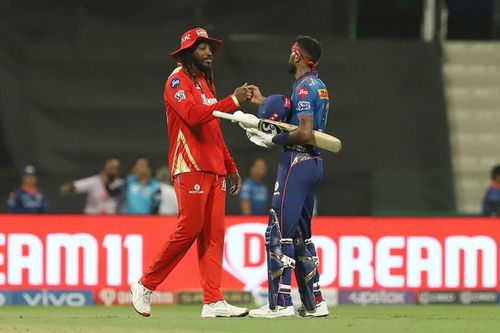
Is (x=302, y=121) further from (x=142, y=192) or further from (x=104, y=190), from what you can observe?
(x=104, y=190)

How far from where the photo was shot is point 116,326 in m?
10.2

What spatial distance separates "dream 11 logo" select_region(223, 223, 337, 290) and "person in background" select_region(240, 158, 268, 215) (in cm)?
148

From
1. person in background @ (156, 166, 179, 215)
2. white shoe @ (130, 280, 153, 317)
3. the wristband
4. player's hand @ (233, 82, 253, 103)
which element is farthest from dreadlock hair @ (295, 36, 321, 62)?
person in background @ (156, 166, 179, 215)

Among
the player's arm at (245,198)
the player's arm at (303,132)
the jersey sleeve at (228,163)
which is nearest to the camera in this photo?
the player's arm at (303,132)

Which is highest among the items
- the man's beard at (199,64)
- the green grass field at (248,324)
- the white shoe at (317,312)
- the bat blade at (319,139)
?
the man's beard at (199,64)

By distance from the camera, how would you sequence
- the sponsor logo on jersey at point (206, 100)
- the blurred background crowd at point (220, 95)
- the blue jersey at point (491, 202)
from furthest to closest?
the blurred background crowd at point (220, 95), the blue jersey at point (491, 202), the sponsor logo on jersey at point (206, 100)

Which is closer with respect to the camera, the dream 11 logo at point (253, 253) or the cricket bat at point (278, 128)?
the cricket bat at point (278, 128)

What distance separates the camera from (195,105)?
1044 cm

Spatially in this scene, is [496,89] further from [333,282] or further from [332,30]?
[333,282]

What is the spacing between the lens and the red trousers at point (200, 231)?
10.6m

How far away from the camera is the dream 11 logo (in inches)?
620

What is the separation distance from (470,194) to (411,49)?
7.16 feet

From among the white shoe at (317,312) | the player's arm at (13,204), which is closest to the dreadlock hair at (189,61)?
the white shoe at (317,312)

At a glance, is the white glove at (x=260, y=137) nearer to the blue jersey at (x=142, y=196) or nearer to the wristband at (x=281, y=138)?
the wristband at (x=281, y=138)
